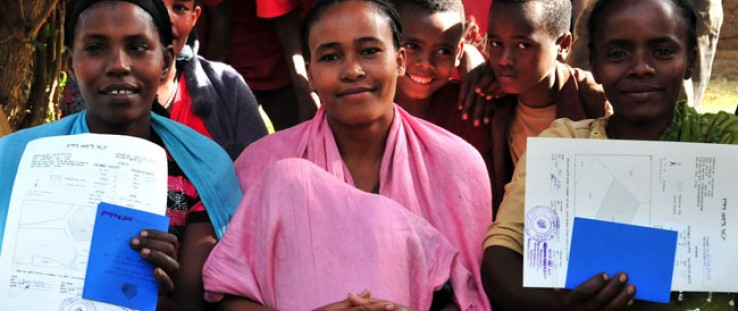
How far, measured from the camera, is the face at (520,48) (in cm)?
434

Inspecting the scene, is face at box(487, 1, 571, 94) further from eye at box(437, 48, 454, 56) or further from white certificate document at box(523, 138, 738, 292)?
white certificate document at box(523, 138, 738, 292)

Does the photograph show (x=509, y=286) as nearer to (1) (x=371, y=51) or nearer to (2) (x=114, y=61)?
(1) (x=371, y=51)

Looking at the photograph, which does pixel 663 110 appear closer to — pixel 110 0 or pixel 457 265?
pixel 457 265

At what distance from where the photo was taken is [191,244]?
11.4 feet

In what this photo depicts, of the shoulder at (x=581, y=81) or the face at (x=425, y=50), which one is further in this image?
the face at (x=425, y=50)

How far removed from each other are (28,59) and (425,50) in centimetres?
180

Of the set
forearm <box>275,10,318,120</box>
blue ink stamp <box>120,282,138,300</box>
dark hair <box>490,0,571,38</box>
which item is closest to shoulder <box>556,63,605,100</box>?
dark hair <box>490,0,571,38</box>

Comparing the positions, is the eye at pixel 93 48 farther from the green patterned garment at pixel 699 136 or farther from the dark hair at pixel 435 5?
the green patterned garment at pixel 699 136

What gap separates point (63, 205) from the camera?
124 inches

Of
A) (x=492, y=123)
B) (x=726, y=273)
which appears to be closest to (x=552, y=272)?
(x=726, y=273)

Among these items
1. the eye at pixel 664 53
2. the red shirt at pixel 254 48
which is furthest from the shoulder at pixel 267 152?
the red shirt at pixel 254 48

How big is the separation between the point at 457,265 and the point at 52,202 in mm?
1172

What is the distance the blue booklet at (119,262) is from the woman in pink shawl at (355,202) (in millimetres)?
228

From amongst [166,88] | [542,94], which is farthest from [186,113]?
[542,94]
